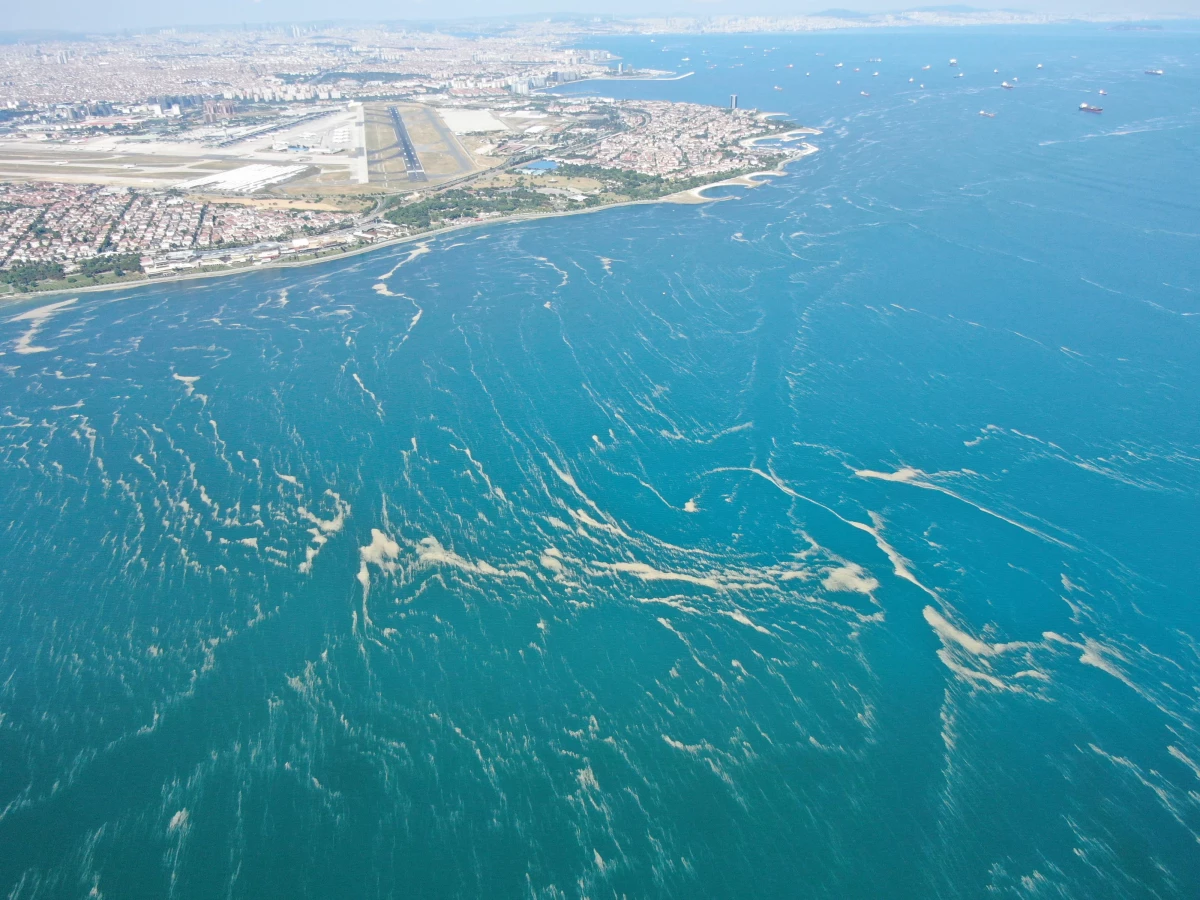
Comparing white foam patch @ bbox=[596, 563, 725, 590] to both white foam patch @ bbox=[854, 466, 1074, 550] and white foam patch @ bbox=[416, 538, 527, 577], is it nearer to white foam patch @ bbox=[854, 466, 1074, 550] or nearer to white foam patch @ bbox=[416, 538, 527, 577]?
white foam patch @ bbox=[416, 538, 527, 577]

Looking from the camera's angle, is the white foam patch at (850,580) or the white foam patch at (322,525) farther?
the white foam patch at (322,525)

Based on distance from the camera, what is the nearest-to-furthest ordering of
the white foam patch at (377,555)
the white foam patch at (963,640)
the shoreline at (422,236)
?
the white foam patch at (963,640) < the white foam patch at (377,555) < the shoreline at (422,236)

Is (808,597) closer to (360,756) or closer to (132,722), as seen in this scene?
(360,756)

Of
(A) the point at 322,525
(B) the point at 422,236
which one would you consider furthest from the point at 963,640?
(B) the point at 422,236

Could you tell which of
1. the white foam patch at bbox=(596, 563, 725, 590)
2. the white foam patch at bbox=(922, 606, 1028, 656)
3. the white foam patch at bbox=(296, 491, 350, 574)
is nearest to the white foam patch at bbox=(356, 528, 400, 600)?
the white foam patch at bbox=(296, 491, 350, 574)

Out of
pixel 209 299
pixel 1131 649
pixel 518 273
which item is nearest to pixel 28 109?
pixel 209 299

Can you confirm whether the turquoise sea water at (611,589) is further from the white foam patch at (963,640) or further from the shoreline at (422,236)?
the shoreline at (422,236)

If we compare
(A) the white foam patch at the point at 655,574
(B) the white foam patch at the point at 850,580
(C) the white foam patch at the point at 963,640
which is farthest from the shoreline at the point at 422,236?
(C) the white foam patch at the point at 963,640
